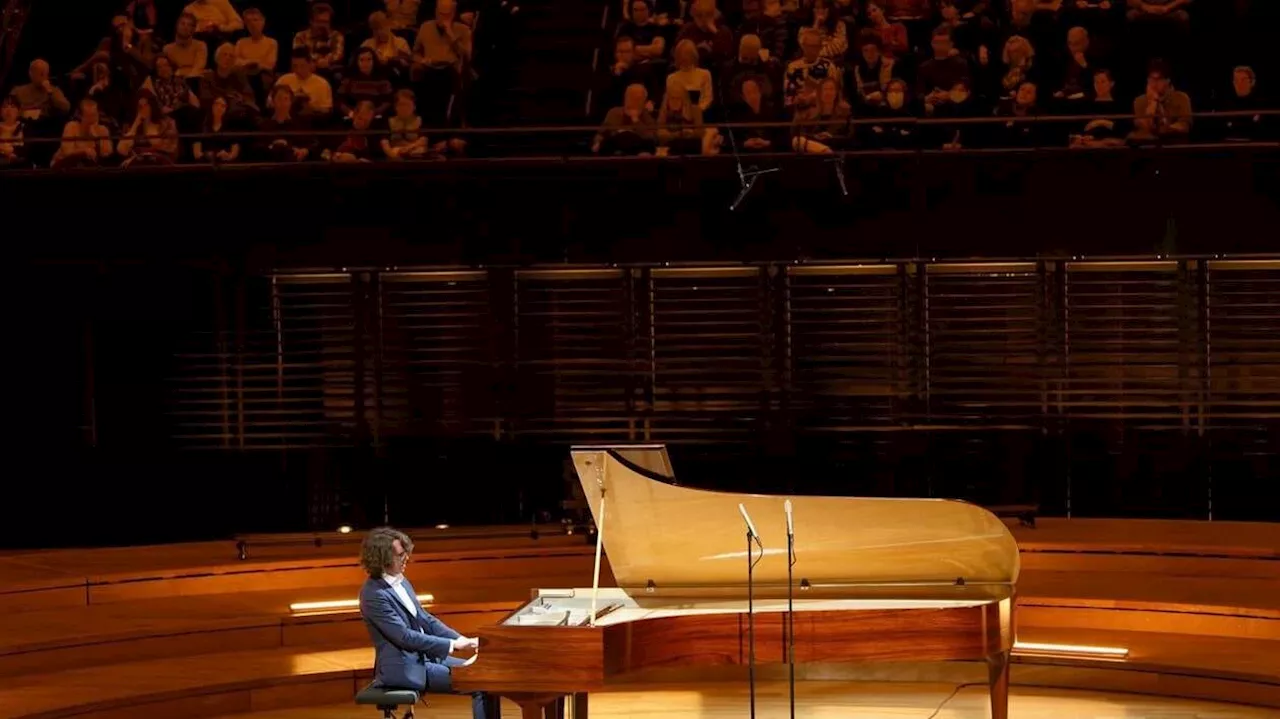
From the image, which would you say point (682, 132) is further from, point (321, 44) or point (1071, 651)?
point (1071, 651)

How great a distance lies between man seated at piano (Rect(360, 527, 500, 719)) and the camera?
7043 millimetres

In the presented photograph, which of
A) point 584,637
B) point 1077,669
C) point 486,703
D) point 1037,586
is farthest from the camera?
point 1037,586

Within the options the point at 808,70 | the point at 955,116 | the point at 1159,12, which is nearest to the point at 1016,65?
the point at 955,116

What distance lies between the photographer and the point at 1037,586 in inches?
386

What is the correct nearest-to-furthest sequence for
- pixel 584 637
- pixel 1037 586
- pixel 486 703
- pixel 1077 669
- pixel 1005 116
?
pixel 584 637
pixel 486 703
pixel 1077 669
pixel 1037 586
pixel 1005 116

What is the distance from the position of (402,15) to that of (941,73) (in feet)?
12.2

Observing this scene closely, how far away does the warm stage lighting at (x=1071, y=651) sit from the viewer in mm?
8609

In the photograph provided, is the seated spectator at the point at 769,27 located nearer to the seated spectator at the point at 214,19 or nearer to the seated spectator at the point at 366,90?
the seated spectator at the point at 366,90

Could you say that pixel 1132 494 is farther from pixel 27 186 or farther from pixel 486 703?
pixel 27 186

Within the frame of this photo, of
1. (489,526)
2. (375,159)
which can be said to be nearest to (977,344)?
(489,526)

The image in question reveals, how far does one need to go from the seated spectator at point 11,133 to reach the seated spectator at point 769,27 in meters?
4.66

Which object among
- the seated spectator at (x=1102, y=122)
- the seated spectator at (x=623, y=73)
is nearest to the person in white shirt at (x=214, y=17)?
Answer: the seated spectator at (x=623, y=73)

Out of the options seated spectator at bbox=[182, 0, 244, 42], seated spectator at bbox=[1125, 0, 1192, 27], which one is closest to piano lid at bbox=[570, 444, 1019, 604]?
seated spectator at bbox=[1125, 0, 1192, 27]

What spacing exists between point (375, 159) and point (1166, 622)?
18.4 ft
